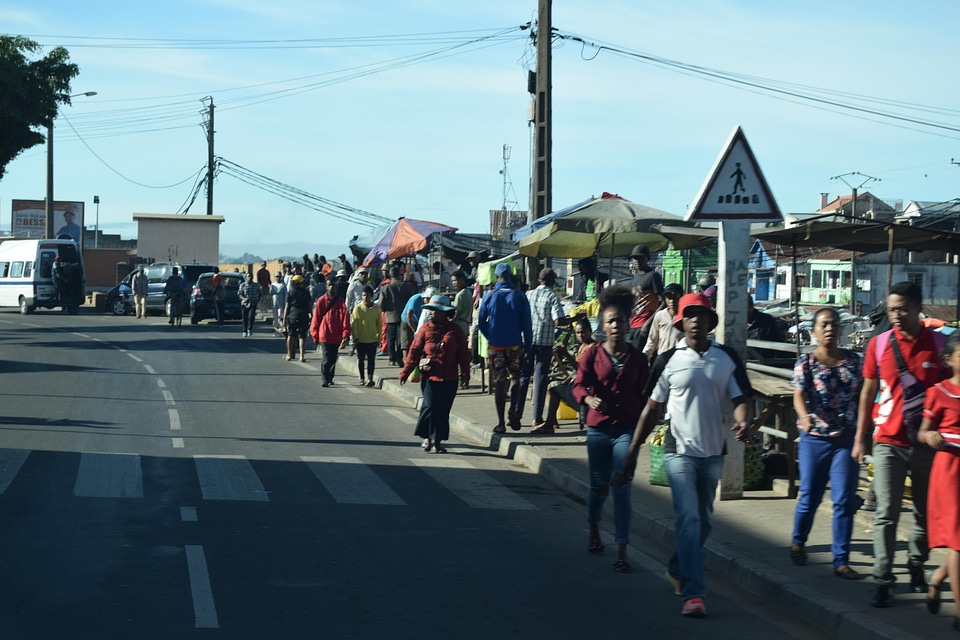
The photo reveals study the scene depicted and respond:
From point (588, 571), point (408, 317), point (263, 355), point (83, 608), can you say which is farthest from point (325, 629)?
point (263, 355)

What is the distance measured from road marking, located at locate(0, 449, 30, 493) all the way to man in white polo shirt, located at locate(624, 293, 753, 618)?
20.6 ft

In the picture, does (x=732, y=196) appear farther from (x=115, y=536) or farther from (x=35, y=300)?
(x=35, y=300)

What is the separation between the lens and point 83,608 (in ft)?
20.1

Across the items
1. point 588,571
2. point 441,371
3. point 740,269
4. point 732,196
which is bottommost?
point 588,571

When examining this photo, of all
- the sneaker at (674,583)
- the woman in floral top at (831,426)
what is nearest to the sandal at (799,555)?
the woman in floral top at (831,426)

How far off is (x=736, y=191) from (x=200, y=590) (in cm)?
500

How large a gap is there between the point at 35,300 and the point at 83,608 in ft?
127

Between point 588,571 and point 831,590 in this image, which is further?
point 588,571

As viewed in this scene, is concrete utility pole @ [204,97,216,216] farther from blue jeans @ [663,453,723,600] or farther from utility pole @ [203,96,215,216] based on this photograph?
blue jeans @ [663,453,723,600]

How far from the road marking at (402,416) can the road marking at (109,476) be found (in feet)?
14.8

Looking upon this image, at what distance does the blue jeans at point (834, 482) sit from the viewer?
707cm

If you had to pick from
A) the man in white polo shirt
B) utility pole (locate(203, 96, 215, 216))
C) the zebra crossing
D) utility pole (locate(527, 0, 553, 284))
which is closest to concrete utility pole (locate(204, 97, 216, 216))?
utility pole (locate(203, 96, 215, 216))

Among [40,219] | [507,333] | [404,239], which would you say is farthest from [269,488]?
[40,219]

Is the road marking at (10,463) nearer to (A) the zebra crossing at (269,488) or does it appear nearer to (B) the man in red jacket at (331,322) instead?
(A) the zebra crossing at (269,488)
